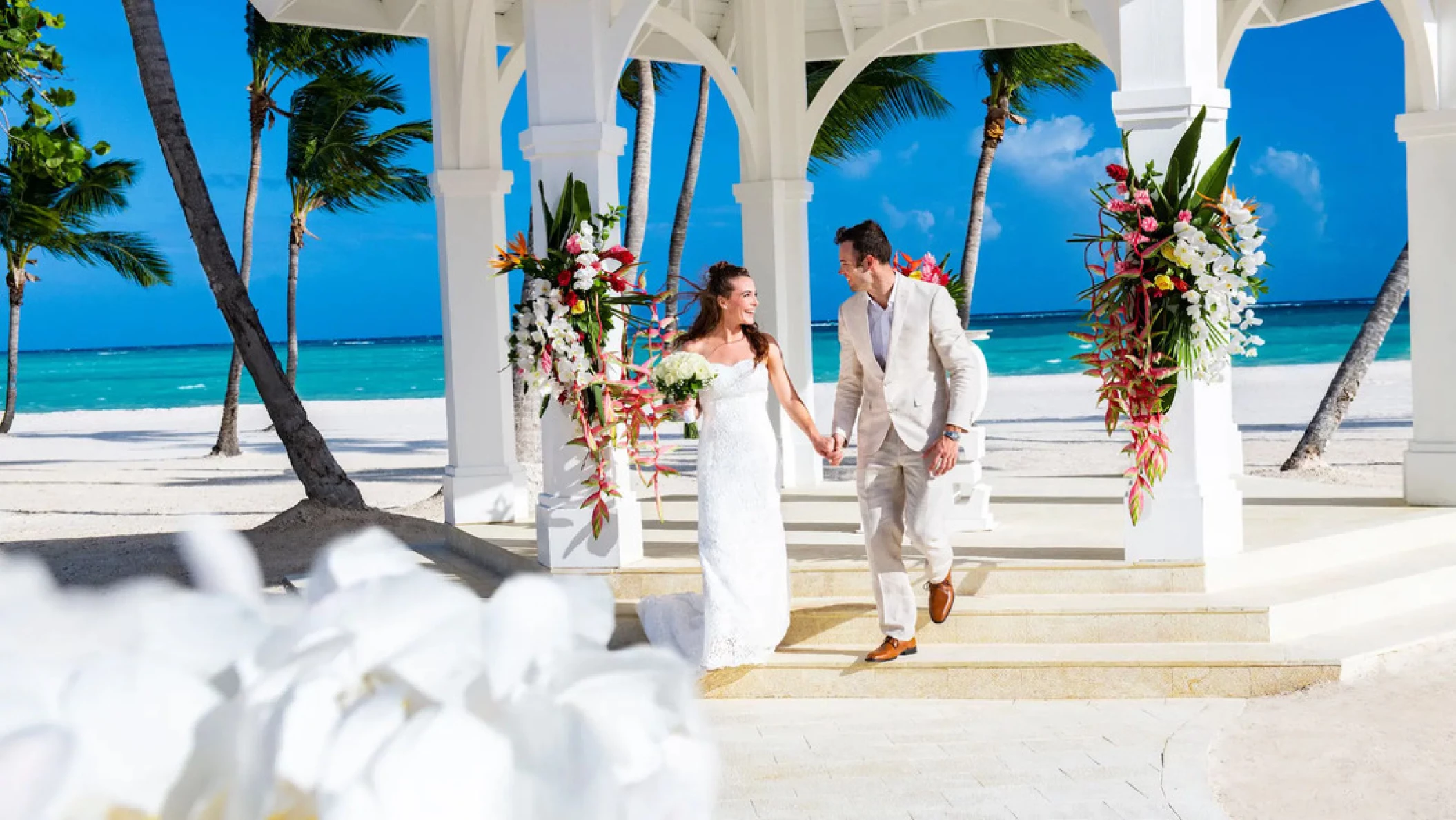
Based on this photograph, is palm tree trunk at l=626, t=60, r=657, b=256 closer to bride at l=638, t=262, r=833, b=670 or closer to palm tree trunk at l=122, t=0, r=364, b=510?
palm tree trunk at l=122, t=0, r=364, b=510

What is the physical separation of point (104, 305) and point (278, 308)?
8.75 metres

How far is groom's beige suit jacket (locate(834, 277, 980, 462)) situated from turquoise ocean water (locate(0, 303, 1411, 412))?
34747 mm

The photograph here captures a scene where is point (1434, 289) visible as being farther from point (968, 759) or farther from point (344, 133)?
point (344, 133)

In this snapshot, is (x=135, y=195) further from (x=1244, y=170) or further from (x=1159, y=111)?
(x=1159, y=111)

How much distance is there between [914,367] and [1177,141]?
1947 millimetres

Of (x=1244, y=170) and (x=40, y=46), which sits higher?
(x=1244, y=170)

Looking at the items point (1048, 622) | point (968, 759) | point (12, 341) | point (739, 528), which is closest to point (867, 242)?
point (739, 528)

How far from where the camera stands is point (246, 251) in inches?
809

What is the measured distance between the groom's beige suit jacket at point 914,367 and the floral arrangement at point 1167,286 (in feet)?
2.88

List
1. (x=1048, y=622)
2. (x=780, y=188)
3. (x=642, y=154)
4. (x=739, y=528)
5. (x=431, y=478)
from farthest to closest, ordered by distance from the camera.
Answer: (x=431, y=478) → (x=642, y=154) → (x=780, y=188) → (x=1048, y=622) → (x=739, y=528)

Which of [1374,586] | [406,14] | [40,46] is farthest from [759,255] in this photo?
[40,46]

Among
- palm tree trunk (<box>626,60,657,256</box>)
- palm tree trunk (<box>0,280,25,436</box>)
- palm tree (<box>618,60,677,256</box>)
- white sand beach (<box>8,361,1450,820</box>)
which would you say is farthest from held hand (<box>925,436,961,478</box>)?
palm tree trunk (<box>0,280,25,436</box>)

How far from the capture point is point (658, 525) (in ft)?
31.8

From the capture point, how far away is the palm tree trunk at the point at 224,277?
1102cm
